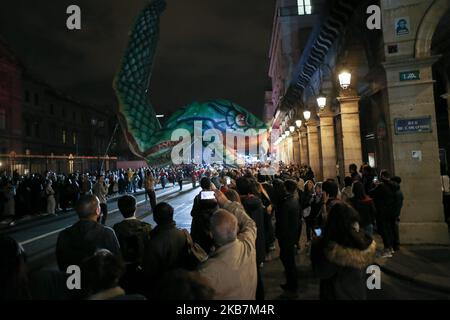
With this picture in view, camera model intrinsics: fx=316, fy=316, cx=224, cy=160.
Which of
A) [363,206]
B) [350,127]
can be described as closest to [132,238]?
[363,206]

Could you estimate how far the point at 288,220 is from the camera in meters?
5.24

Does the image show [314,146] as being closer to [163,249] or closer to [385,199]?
[385,199]

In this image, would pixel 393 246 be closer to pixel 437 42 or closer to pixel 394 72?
pixel 394 72

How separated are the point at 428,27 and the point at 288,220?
18.4ft

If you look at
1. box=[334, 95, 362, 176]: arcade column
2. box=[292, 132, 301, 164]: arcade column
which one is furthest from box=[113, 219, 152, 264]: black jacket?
box=[292, 132, 301, 164]: arcade column

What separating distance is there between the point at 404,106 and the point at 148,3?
2397 centimetres

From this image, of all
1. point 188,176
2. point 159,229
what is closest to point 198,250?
point 159,229

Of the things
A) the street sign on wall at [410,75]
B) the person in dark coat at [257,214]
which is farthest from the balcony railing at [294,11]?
the person in dark coat at [257,214]

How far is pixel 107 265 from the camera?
6.87 feet

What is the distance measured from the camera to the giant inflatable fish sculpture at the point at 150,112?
25.9m

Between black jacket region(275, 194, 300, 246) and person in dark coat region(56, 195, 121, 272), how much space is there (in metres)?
2.78

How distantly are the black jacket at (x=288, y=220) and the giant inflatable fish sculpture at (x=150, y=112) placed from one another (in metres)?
23.0

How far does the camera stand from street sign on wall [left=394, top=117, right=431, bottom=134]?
7.18 metres
